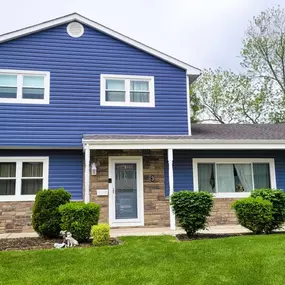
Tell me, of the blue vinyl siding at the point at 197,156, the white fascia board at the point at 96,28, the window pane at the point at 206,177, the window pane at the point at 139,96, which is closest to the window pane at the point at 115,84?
the window pane at the point at 139,96

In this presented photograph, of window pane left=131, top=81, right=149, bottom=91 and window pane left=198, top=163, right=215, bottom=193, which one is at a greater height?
window pane left=131, top=81, right=149, bottom=91

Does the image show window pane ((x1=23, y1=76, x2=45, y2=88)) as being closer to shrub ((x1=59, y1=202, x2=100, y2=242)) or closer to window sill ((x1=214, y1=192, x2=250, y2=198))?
shrub ((x1=59, y1=202, x2=100, y2=242))

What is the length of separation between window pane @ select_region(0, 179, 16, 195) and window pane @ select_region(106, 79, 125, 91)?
422 cm

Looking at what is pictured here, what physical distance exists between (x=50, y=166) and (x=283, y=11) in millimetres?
18931

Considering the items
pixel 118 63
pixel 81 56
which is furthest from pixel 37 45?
pixel 118 63

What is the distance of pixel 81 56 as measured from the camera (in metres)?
11.2

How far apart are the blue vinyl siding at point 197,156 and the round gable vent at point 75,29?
504 centimetres

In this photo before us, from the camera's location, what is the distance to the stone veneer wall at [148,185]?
10461 mm

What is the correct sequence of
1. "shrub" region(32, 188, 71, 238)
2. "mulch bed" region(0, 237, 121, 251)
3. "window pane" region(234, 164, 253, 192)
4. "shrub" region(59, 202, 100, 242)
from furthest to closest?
"window pane" region(234, 164, 253, 192) < "shrub" region(32, 188, 71, 238) < "shrub" region(59, 202, 100, 242) < "mulch bed" region(0, 237, 121, 251)

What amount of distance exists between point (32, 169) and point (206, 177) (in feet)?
18.2

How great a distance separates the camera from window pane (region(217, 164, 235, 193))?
1123 cm

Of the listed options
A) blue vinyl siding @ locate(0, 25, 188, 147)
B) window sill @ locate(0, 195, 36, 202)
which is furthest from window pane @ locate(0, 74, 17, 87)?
window sill @ locate(0, 195, 36, 202)

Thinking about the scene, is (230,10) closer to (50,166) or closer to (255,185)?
(255,185)

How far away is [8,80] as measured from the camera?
34.7ft
